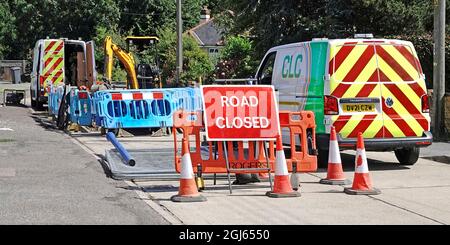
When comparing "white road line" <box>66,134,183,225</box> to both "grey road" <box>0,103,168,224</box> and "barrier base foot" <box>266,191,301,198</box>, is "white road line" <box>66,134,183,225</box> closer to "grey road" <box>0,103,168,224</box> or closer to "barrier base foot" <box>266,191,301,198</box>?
"grey road" <box>0,103,168,224</box>

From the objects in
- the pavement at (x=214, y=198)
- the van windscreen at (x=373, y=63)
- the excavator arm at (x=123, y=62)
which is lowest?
the pavement at (x=214, y=198)

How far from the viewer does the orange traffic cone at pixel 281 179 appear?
9.15 m

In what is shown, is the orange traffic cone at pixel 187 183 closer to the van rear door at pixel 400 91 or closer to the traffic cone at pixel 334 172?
the traffic cone at pixel 334 172

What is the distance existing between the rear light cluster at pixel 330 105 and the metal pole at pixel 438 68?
6.32 metres

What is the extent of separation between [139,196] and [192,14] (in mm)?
56263

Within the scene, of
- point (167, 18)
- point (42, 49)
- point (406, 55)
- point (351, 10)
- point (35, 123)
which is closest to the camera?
point (406, 55)

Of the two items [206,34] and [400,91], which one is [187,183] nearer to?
[400,91]

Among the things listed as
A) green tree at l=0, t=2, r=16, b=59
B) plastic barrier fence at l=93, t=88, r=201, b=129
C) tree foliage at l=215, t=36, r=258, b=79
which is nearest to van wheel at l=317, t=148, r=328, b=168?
plastic barrier fence at l=93, t=88, r=201, b=129

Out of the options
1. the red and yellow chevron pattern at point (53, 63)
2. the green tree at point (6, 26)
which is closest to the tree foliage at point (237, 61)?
the red and yellow chevron pattern at point (53, 63)

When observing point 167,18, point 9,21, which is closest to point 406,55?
point 167,18

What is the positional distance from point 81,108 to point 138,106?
2256 millimetres

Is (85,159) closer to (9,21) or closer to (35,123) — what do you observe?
(35,123)

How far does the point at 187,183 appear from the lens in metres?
8.88

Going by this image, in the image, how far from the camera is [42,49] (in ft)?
88.9
